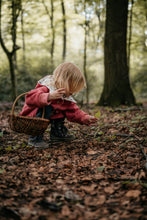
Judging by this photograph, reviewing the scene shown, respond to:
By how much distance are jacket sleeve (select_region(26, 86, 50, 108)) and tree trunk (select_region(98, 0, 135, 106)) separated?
3.85 meters

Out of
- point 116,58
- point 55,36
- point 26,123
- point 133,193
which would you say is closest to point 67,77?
point 26,123

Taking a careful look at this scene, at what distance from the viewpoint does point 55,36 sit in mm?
15398

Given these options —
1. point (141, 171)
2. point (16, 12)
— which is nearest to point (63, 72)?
point (141, 171)

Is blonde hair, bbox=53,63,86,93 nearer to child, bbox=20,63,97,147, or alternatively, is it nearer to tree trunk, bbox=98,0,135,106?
child, bbox=20,63,97,147

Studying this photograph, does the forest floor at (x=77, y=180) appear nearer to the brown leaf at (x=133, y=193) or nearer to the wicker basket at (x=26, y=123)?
the brown leaf at (x=133, y=193)

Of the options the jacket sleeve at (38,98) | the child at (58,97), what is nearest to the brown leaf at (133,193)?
the child at (58,97)

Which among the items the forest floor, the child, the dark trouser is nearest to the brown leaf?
the forest floor

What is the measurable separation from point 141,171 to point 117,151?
676mm

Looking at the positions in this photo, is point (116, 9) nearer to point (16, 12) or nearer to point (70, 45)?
point (16, 12)

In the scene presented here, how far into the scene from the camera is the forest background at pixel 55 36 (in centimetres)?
841

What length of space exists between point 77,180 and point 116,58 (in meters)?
5.01

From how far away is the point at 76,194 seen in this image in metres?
1.61

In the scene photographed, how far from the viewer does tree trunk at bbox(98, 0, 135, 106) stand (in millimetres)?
5883

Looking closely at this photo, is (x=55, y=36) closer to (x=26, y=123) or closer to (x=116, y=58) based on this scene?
(x=116, y=58)
